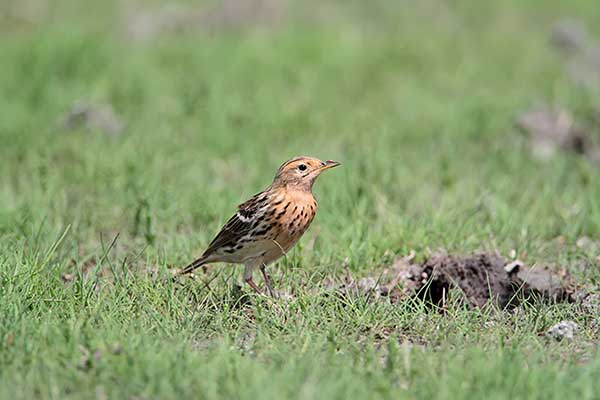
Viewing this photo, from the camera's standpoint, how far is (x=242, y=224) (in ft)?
20.7

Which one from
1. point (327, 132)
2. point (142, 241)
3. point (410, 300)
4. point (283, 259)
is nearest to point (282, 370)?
point (410, 300)

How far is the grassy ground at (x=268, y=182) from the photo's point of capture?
187 inches

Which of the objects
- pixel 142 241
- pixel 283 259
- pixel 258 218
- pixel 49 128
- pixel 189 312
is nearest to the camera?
pixel 189 312

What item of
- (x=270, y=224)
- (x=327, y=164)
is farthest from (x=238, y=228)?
(x=327, y=164)

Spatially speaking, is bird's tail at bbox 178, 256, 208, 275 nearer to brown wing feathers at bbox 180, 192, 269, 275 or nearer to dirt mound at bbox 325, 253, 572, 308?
brown wing feathers at bbox 180, 192, 269, 275

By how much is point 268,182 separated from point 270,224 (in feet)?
7.63

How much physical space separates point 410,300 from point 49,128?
16.1ft

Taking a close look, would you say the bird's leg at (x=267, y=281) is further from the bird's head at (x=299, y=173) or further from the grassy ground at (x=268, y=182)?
the bird's head at (x=299, y=173)

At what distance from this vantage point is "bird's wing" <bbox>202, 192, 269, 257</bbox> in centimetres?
625

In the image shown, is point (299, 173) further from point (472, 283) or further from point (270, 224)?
point (472, 283)

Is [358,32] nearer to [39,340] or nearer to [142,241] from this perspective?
[142,241]

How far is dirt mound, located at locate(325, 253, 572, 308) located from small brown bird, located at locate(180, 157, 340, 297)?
44 cm

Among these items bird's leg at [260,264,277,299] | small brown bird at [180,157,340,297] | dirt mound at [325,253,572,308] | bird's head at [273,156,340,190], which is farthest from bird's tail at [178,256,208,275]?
dirt mound at [325,253,572,308]

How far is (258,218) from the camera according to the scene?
623cm
